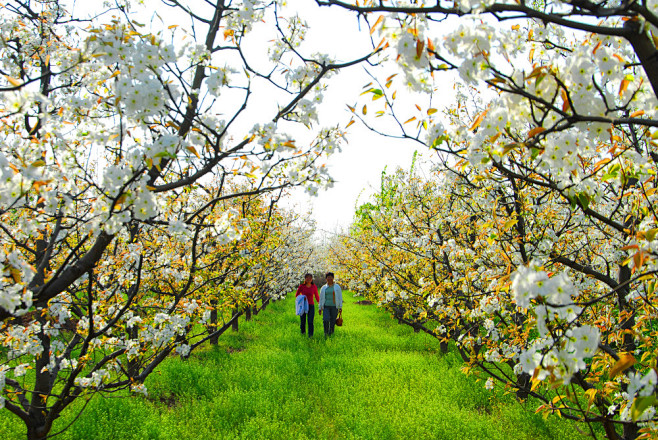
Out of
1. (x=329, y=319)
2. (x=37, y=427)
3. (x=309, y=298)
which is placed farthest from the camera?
(x=309, y=298)

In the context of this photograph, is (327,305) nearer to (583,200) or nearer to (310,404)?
(310,404)

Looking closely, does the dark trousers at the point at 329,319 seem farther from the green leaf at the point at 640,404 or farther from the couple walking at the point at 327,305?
the green leaf at the point at 640,404

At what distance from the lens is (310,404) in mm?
5578

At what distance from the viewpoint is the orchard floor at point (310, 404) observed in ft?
15.4

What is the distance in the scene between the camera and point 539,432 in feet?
15.6

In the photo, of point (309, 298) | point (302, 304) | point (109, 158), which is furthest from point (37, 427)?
point (309, 298)

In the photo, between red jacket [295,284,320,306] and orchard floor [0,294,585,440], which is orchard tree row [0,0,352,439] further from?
red jacket [295,284,320,306]

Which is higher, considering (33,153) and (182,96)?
(182,96)

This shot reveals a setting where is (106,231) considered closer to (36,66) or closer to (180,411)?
(36,66)

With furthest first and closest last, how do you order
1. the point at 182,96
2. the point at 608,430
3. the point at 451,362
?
1. the point at 451,362
2. the point at 182,96
3. the point at 608,430

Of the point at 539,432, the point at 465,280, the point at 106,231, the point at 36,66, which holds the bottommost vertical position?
the point at 539,432

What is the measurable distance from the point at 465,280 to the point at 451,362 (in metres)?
3.68

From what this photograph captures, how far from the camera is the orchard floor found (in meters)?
4.71

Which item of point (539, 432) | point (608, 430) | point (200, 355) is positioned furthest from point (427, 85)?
point (200, 355)
